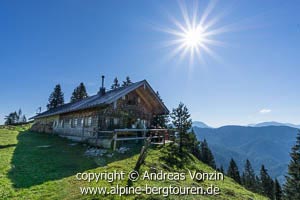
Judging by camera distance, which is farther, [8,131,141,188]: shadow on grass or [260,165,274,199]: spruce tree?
[260,165,274,199]: spruce tree

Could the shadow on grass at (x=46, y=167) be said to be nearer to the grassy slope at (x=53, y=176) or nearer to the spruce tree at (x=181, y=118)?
the grassy slope at (x=53, y=176)

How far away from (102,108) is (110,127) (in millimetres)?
2012

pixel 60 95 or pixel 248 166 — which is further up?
pixel 60 95

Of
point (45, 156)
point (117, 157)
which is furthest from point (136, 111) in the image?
point (45, 156)

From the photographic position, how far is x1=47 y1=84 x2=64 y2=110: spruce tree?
57.1m

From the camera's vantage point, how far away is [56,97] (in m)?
57.7

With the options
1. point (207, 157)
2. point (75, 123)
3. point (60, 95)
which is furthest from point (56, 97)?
point (207, 157)

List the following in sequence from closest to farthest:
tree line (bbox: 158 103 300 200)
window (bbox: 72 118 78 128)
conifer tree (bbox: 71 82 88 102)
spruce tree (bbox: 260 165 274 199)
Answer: tree line (bbox: 158 103 300 200), window (bbox: 72 118 78 128), spruce tree (bbox: 260 165 274 199), conifer tree (bbox: 71 82 88 102)

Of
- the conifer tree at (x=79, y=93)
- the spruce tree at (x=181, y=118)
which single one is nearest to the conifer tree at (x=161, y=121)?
the spruce tree at (x=181, y=118)

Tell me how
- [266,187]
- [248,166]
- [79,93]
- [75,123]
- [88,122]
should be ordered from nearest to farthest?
[88,122] < [75,123] < [266,187] < [79,93] < [248,166]

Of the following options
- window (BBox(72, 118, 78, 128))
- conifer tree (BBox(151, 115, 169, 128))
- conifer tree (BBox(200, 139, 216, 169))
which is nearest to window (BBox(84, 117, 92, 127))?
window (BBox(72, 118, 78, 128))

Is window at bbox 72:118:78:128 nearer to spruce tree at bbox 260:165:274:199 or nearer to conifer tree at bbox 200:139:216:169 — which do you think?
conifer tree at bbox 200:139:216:169

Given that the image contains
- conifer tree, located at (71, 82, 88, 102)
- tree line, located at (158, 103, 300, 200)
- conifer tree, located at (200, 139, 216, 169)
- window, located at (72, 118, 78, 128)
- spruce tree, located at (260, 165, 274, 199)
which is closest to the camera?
tree line, located at (158, 103, 300, 200)

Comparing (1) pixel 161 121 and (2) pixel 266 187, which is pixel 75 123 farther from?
(2) pixel 266 187
